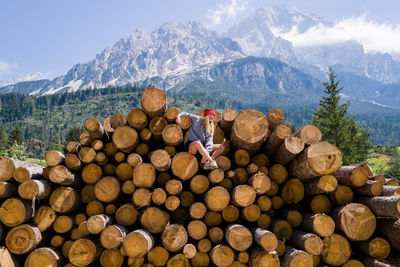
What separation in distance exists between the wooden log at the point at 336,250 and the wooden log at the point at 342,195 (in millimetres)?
594

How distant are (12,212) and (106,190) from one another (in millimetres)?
1452

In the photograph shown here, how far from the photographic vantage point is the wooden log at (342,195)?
12.8 feet

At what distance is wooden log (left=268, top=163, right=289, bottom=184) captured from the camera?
13.7 feet

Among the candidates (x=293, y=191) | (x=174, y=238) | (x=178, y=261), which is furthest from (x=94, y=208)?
(x=293, y=191)

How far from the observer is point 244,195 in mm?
3695

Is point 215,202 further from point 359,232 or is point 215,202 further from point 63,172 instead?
point 63,172

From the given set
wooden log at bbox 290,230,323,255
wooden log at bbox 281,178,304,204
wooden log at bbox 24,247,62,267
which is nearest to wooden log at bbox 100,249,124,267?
wooden log at bbox 24,247,62,267

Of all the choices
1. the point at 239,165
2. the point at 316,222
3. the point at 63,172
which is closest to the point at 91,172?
the point at 63,172

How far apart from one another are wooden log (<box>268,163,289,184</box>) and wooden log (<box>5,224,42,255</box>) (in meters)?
4.10

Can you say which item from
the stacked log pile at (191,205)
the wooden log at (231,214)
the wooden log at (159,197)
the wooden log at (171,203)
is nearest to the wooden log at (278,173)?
the stacked log pile at (191,205)

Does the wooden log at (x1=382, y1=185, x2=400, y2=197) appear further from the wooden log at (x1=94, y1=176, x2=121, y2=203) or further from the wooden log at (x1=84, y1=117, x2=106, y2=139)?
the wooden log at (x1=84, y1=117, x2=106, y2=139)

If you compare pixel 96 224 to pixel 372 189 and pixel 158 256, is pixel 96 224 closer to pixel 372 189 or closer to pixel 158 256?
pixel 158 256

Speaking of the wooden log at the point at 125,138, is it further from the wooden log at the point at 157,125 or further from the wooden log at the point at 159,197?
the wooden log at the point at 159,197

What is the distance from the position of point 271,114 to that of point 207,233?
259 centimetres
